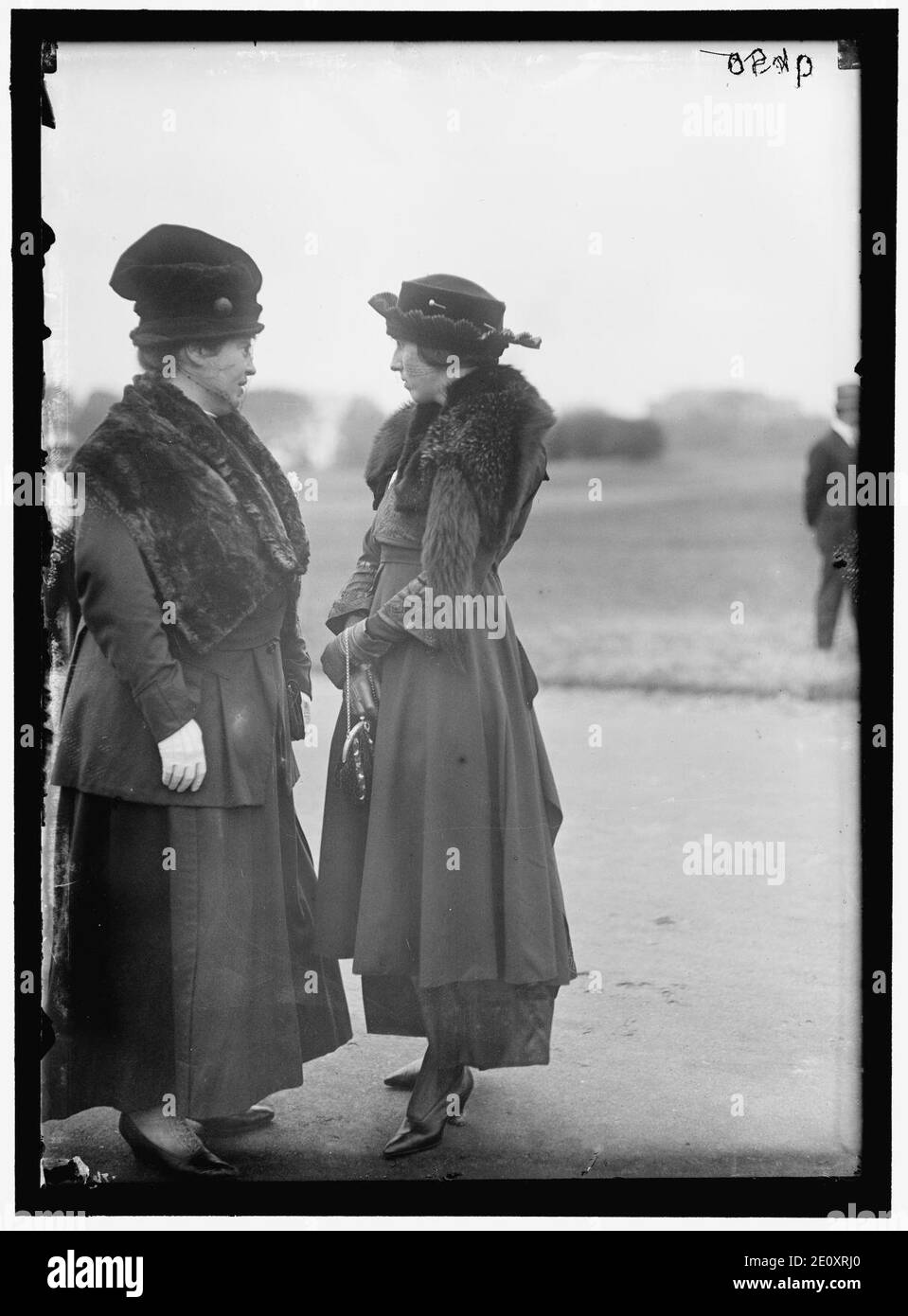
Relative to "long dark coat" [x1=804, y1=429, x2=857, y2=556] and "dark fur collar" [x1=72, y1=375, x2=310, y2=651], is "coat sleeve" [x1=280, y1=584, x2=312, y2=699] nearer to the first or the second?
"dark fur collar" [x1=72, y1=375, x2=310, y2=651]

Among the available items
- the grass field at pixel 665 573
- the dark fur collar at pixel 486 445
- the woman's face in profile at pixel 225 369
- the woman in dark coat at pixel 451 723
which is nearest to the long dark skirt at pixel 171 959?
the woman in dark coat at pixel 451 723

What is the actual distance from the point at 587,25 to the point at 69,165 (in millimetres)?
1584

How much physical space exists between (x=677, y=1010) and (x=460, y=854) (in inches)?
37.8

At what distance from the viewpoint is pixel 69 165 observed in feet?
13.8

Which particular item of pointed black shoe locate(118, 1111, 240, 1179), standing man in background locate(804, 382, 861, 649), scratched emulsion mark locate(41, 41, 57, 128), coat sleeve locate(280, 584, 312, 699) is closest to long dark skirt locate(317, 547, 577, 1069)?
coat sleeve locate(280, 584, 312, 699)

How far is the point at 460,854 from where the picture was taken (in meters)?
4.05

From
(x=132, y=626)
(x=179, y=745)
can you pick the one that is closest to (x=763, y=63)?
(x=132, y=626)

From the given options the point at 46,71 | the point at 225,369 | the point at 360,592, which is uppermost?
the point at 46,71

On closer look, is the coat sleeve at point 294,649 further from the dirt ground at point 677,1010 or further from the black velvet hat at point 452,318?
the black velvet hat at point 452,318

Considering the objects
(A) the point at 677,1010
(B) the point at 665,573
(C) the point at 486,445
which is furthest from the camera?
(B) the point at 665,573

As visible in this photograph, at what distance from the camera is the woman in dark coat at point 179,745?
12.9 feet

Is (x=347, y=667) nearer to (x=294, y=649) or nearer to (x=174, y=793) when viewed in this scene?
(x=294, y=649)

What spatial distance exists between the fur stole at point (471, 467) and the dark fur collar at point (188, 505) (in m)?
0.41

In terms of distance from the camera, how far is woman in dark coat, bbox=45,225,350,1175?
3.92 m
